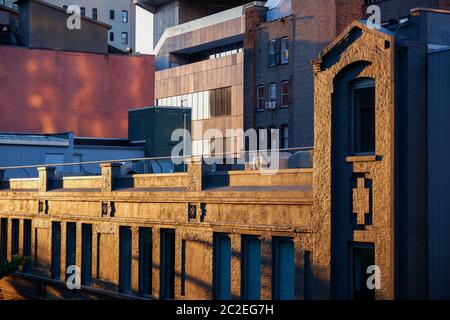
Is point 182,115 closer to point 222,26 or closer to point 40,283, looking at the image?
point 40,283

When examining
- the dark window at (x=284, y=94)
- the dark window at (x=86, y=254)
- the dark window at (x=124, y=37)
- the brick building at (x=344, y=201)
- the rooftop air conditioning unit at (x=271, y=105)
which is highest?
the dark window at (x=124, y=37)

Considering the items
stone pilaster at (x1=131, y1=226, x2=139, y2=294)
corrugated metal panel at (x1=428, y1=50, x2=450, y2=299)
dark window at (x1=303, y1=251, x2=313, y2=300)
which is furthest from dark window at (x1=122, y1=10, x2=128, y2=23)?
corrugated metal panel at (x1=428, y1=50, x2=450, y2=299)

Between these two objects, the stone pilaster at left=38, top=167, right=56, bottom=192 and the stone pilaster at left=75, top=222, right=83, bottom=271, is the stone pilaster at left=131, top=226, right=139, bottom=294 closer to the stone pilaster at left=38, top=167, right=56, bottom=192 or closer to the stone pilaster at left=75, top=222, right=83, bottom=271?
the stone pilaster at left=75, top=222, right=83, bottom=271

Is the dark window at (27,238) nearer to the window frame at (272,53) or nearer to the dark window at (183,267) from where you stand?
the dark window at (183,267)

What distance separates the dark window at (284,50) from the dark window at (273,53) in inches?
33.7

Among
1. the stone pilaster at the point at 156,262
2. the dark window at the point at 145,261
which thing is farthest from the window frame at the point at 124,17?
the stone pilaster at the point at 156,262

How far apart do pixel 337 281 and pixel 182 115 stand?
32565mm

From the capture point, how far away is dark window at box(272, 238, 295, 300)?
78.3 ft

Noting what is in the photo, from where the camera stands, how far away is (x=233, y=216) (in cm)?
2569

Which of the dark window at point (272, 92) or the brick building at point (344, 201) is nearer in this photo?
the brick building at point (344, 201)

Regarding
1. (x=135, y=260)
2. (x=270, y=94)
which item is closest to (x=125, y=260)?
(x=135, y=260)

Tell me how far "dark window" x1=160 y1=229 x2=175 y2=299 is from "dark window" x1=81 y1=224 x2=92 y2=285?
4752 mm

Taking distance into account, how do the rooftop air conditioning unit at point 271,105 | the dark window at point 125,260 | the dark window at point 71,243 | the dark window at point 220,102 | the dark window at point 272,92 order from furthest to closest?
1. the dark window at point 220,102
2. the dark window at point 272,92
3. the rooftop air conditioning unit at point 271,105
4. the dark window at point 71,243
5. the dark window at point 125,260

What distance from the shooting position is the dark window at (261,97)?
78500 millimetres
